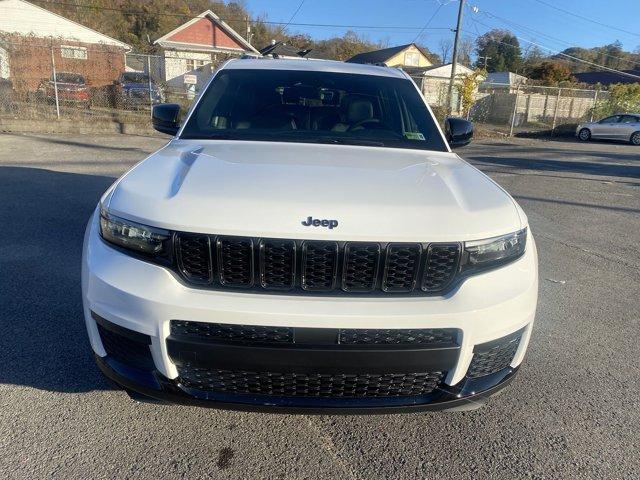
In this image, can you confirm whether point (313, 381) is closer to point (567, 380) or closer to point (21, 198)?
point (567, 380)

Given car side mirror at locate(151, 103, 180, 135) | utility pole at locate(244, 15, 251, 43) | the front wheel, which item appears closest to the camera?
car side mirror at locate(151, 103, 180, 135)

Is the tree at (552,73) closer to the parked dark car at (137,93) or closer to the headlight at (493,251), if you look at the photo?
the parked dark car at (137,93)

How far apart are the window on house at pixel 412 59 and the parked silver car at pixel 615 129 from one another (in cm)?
3623

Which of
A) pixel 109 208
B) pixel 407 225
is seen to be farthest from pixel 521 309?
pixel 109 208

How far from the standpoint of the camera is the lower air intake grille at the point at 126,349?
2.01m

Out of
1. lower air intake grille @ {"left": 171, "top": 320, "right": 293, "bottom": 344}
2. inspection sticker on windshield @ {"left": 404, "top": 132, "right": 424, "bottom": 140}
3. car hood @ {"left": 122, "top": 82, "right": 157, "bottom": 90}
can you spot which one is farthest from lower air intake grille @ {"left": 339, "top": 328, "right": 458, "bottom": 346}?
car hood @ {"left": 122, "top": 82, "right": 157, "bottom": 90}

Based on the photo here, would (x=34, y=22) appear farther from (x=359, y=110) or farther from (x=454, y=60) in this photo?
(x=359, y=110)

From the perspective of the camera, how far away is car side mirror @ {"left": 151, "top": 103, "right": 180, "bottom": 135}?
151 inches

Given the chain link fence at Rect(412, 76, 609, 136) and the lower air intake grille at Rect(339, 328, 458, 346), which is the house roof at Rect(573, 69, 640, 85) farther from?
the lower air intake grille at Rect(339, 328, 458, 346)

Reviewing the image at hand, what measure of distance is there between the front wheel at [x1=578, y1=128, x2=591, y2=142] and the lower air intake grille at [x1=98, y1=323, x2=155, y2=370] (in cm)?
2690

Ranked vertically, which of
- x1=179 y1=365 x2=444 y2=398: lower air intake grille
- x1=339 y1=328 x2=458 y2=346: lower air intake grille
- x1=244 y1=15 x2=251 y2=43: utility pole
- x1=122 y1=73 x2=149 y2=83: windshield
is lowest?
x1=179 y1=365 x2=444 y2=398: lower air intake grille

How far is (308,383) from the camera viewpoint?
6.57 feet

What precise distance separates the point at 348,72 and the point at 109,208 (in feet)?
7.93

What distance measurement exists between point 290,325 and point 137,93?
17775 millimetres
